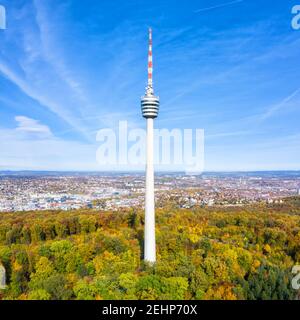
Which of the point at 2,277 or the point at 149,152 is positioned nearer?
the point at 2,277

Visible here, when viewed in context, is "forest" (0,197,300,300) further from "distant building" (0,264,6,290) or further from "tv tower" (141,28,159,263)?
"tv tower" (141,28,159,263)

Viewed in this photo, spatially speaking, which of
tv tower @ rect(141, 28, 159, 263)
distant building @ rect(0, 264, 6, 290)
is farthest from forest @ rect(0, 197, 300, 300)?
tv tower @ rect(141, 28, 159, 263)

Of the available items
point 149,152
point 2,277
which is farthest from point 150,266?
point 2,277

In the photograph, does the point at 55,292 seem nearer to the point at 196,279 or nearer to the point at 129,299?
the point at 129,299

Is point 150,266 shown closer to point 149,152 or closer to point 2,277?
point 149,152

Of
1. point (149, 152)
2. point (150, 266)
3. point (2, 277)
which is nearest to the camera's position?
point (2, 277)

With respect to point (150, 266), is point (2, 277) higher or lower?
lower
